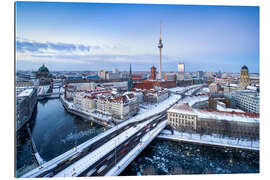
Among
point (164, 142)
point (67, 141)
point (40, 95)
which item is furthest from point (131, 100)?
point (40, 95)

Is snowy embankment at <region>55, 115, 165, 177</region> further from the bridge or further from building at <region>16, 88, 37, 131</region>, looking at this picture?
building at <region>16, 88, 37, 131</region>

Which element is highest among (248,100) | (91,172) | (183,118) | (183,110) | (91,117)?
(248,100)

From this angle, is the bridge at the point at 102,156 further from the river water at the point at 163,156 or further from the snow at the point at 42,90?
the snow at the point at 42,90

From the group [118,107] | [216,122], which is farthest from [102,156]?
[216,122]

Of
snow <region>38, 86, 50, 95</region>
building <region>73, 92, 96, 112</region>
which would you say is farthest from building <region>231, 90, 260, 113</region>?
snow <region>38, 86, 50, 95</region>

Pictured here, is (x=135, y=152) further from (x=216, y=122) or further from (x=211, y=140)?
(x=216, y=122)

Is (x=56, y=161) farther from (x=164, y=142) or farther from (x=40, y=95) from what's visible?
(x=40, y=95)
